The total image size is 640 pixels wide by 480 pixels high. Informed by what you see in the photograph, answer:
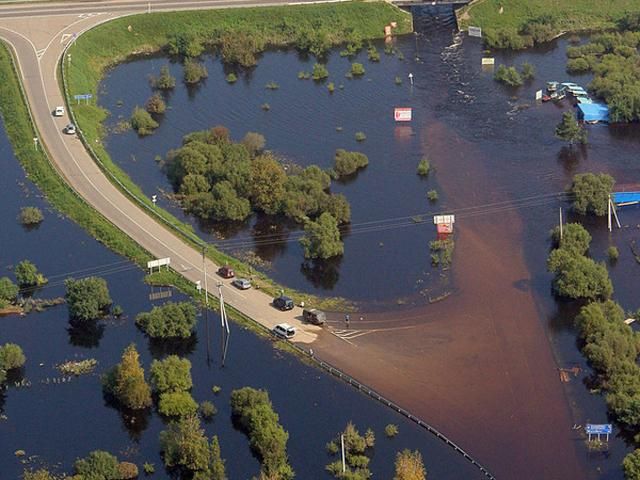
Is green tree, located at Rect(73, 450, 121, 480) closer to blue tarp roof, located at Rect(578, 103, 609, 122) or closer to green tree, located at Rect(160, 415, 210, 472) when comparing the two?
green tree, located at Rect(160, 415, 210, 472)

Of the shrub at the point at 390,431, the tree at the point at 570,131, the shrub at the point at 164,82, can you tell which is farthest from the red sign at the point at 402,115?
the shrub at the point at 390,431

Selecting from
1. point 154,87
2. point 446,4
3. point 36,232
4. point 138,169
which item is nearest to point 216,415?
point 36,232

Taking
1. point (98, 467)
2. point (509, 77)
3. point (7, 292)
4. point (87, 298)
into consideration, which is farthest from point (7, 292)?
point (509, 77)

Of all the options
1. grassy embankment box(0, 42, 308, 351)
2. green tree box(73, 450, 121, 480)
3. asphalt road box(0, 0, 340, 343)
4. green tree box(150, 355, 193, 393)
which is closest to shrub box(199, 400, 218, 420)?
green tree box(150, 355, 193, 393)

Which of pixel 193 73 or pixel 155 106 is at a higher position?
pixel 193 73

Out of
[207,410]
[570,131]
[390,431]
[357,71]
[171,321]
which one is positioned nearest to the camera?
[390,431]

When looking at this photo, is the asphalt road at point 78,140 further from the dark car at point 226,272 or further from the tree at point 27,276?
the tree at point 27,276

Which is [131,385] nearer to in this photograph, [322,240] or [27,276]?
[27,276]
